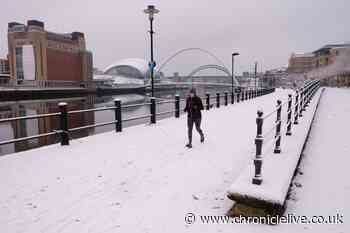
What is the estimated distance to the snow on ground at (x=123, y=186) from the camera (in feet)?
11.9

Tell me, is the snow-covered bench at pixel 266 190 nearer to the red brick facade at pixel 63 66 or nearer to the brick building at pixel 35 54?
the brick building at pixel 35 54

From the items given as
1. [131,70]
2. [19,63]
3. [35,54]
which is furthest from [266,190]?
[131,70]

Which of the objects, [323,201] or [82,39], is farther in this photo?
[82,39]

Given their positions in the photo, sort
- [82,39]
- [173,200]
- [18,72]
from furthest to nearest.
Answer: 1. [82,39]
2. [18,72]
3. [173,200]

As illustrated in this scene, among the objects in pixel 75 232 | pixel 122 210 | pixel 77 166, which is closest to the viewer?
pixel 75 232

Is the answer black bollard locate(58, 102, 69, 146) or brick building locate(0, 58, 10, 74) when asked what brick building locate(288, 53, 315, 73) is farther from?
black bollard locate(58, 102, 69, 146)

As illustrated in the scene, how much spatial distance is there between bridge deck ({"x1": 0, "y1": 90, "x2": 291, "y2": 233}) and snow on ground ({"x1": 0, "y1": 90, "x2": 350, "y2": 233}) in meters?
0.01

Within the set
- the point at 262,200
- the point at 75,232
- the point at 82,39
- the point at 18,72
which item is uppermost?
the point at 82,39

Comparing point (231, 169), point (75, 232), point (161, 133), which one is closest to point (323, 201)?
point (231, 169)

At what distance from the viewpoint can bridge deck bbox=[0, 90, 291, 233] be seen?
12.0 feet

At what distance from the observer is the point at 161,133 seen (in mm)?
9570

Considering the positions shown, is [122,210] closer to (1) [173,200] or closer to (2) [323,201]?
(1) [173,200]

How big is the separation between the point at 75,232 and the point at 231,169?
11.0ft

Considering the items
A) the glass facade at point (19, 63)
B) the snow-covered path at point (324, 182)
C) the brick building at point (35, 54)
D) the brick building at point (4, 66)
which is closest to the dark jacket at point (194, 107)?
the snow-covered path at point (324, 182)
